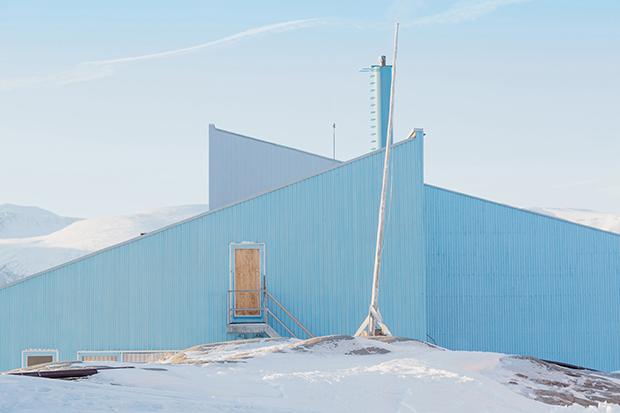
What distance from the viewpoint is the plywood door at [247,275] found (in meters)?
30.4

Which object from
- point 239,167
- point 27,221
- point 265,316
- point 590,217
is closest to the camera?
point 265,316

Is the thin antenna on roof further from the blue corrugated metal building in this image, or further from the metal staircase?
the metal staircase

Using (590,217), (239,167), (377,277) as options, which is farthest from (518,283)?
(590,217)

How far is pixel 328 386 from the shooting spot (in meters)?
14.0

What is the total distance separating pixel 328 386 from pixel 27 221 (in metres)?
178

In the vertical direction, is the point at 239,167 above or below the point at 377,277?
above

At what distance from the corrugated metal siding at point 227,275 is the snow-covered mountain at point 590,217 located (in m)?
120

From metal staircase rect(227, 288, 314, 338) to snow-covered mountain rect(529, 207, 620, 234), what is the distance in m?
122

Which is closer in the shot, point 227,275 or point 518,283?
point 227,275

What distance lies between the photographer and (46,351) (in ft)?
98.8

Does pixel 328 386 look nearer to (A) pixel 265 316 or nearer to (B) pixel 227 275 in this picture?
(A) pixel 265 316

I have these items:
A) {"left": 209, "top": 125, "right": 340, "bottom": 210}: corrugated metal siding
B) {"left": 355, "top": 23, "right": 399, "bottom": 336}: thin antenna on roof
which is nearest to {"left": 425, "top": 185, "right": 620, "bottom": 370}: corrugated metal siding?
{"left": 355, "top": 23, "right": 399, "bottom": 336}: thin antenna on roof

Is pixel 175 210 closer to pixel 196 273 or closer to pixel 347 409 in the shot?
pixel 196 273

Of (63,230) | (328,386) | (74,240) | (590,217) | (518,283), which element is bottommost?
(328,386)
